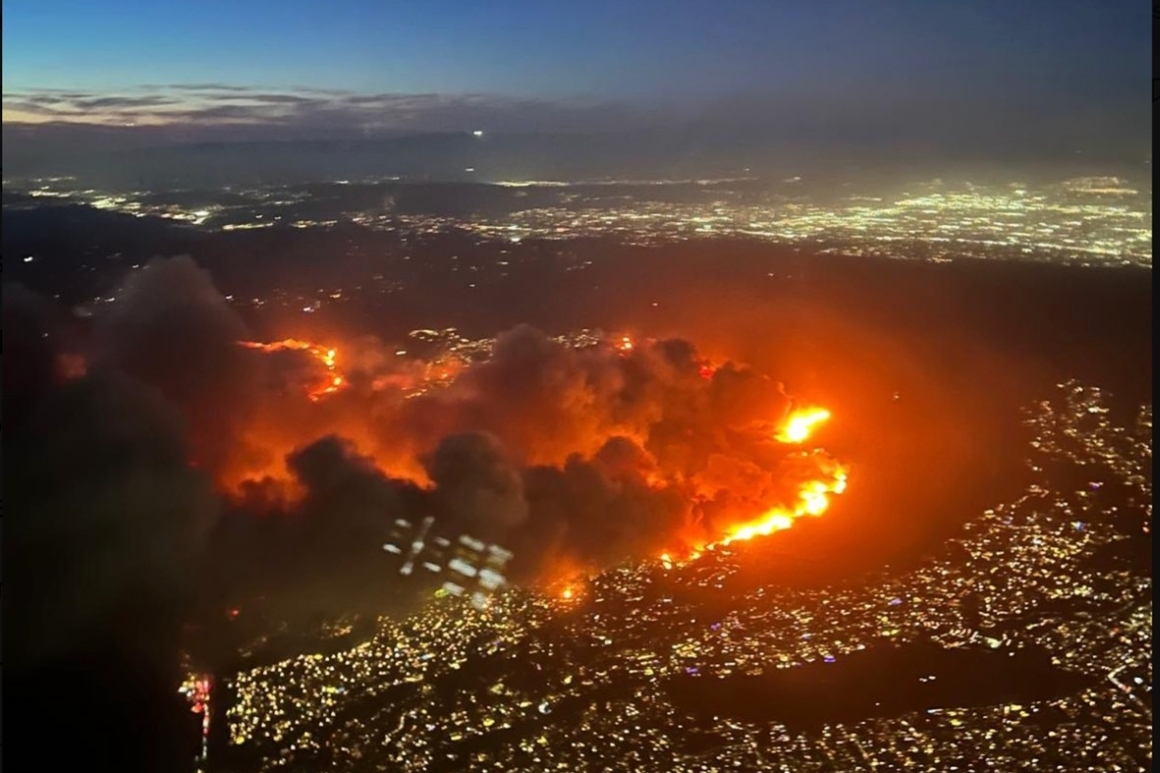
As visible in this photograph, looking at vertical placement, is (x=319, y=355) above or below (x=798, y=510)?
above

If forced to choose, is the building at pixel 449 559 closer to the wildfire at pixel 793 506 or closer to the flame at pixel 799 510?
the wildfire at pixel 793 506

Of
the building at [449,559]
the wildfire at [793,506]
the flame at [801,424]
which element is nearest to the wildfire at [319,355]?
the building at [449,559]

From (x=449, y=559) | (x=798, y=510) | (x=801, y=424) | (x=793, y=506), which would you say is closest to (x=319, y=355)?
(x=449, y=559)

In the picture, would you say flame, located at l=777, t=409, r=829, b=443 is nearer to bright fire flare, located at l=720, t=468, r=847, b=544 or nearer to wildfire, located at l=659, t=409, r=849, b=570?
wildfire, located at l=659, t=409, r=849, b=570

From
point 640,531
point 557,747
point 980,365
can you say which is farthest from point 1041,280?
point 557,747

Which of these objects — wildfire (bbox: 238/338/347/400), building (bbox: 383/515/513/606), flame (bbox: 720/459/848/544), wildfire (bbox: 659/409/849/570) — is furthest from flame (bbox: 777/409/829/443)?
wildfire (bbox: 238/338/347/400)

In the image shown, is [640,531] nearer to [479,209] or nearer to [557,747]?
[557,747]

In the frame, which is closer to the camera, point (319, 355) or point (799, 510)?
point (799, 510)

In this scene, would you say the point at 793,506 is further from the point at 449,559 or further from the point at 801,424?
the point at 449,559
